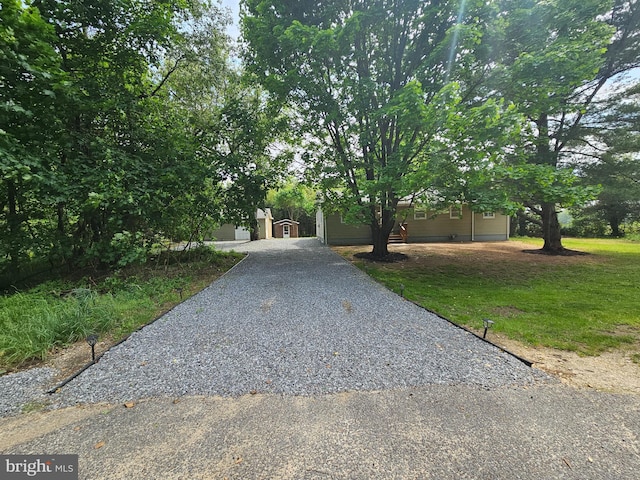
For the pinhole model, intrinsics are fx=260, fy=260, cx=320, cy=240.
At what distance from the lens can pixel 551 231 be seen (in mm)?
11219

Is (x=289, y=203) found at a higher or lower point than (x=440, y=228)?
higher

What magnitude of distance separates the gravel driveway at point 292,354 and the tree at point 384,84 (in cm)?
403

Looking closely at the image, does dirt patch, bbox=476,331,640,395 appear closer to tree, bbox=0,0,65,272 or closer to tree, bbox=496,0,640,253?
tree, bbox=496,0,640,253

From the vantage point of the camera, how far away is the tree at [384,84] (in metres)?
6.19

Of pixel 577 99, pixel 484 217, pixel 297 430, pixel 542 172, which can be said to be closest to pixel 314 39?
pixel 542 172

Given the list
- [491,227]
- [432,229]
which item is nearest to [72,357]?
[432,229]

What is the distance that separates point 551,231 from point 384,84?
376 inches

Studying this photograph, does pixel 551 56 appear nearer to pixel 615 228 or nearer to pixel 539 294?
pixel 539 294

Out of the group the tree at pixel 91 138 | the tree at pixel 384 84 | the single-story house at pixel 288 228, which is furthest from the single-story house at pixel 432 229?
the single-story house at pixel 288 228

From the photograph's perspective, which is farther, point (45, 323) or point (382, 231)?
point (382, 231)

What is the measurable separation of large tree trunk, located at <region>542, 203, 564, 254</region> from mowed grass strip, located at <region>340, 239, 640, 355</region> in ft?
5.03

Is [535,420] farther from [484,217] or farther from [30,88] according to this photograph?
[484,217]

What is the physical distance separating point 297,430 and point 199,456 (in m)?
0.65

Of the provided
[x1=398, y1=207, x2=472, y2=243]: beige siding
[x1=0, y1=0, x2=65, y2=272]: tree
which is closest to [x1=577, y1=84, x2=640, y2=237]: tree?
[x1=398, y1=207, x2=472, y2=243]: beige siding
